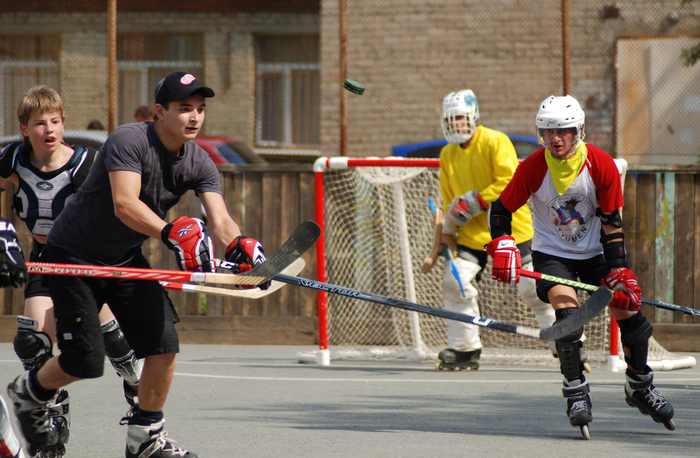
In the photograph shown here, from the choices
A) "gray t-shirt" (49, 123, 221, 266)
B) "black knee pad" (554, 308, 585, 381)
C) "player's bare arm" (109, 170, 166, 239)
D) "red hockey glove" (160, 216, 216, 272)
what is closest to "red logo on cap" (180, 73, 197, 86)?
"gray t-shirt" (49, 123, 221, 266)

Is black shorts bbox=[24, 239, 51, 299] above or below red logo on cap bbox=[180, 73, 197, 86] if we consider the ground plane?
below

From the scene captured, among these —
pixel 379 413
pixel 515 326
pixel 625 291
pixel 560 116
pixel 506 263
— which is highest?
pixel 560 116

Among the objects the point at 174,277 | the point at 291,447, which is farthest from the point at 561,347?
the point at 174,277

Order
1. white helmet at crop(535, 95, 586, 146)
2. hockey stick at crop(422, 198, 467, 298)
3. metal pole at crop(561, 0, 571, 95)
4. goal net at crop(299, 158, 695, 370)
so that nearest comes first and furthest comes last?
white helmet at crop(535, 95, 586, 146)
hockey stick at crop(422, 198, 467, 298)
goal net at crop(299, 158, 695, 370)
metal pole at crop(561, 0, 571, 95)

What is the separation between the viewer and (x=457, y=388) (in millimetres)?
5852

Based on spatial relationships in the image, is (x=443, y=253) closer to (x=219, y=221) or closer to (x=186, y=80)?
(x=219, y=221)

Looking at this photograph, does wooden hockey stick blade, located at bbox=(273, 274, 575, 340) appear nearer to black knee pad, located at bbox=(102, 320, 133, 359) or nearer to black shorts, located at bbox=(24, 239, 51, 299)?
black knee pad, located at bbox=(102, 320, 133, 359)

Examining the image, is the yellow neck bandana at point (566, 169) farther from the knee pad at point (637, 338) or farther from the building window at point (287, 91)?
the building window at point (287, 91)

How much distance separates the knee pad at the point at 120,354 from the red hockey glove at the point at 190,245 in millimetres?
977

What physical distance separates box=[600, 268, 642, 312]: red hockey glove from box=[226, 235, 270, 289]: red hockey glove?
1.77 metres

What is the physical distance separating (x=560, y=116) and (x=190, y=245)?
6.82ft

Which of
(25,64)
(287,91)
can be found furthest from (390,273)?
(25,64)

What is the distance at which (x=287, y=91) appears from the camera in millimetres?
15461

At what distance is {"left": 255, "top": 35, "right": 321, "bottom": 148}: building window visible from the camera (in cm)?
1528
